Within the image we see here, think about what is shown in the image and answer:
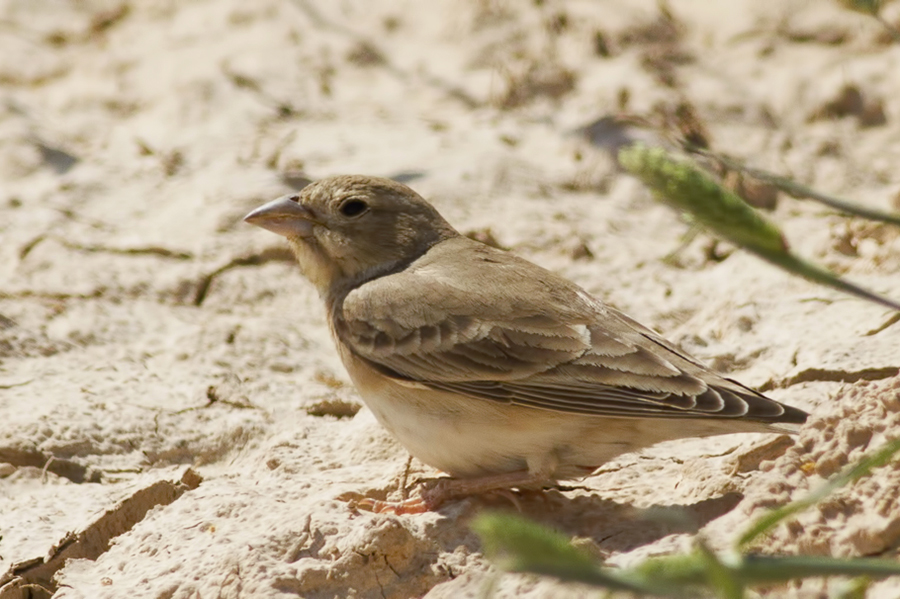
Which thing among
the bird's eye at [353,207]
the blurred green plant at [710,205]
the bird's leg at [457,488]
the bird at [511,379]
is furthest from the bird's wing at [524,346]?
the blurred green plant at [710,205]

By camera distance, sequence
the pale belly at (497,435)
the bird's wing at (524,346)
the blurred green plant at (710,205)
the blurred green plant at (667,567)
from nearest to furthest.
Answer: the blurred green plant at (667,567) < the blurred green plant at (710,205) < the bird's wing at (524,346) < the pale belly at (497,435)

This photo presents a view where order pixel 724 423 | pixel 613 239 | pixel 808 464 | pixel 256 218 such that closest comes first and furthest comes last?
pixel 808 464, pixel 724 423, pixel 256 218, pixel 613 239

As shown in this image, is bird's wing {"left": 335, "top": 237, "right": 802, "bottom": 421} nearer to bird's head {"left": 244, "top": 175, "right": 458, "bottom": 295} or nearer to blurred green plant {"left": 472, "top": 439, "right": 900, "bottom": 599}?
bird's head {"left": 244, "top": 175, "right": 458, "bottom": 295}

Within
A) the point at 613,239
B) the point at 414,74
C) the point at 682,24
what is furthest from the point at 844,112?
the point at 414,74

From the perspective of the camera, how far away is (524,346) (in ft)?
12.9

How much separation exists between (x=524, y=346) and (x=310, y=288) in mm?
2041

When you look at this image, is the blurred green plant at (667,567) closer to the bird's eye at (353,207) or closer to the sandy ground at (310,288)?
the sandy ground at (310,288)

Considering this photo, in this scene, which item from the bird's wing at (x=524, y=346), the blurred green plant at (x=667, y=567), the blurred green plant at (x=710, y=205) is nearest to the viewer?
the blurred green plant at (x=667, y=567)

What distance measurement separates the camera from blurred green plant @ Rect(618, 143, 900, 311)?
2250 millimetres

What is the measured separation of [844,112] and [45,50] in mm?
5057

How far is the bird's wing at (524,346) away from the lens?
363 cm

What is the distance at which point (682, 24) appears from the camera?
750 centimetres

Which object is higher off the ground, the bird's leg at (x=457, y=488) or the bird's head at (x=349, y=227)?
the bird's head at (x=349, y=227)

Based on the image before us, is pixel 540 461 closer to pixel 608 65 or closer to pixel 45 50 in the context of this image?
pixel 608 65
